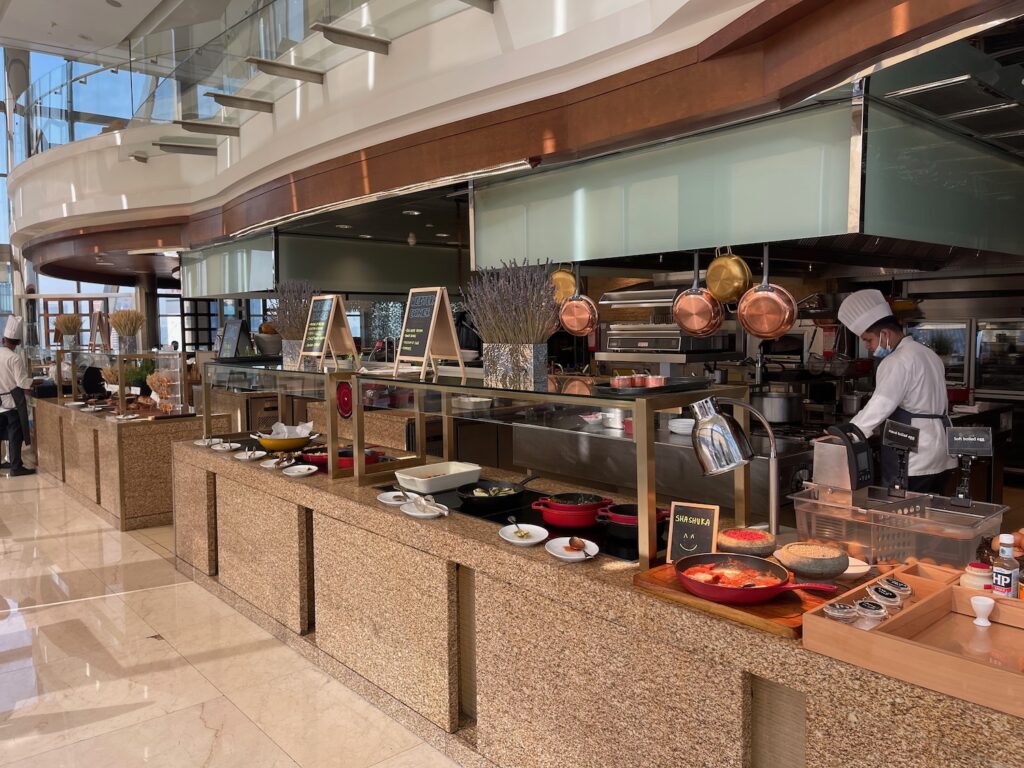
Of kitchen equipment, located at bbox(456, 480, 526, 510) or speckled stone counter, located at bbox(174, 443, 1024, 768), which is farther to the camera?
kitchen equipment, located at bbox(456, 480, 526, 510)

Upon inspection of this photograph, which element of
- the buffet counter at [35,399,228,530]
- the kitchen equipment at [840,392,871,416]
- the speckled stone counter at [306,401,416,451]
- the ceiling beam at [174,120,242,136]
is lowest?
the buffet counter at [35,399,228,530]

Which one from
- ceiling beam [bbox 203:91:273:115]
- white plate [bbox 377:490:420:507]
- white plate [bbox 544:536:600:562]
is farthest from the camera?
ceiling beam [bbox 203:91:273:115]

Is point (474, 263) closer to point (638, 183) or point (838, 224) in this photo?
point (638, 183)

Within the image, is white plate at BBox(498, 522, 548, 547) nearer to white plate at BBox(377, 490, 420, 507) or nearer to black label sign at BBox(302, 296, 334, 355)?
white plate at BBox(377, 490, 420, 507)

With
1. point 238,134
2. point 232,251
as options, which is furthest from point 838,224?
point 232,251

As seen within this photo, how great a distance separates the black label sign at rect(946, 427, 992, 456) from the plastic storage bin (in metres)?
0.18

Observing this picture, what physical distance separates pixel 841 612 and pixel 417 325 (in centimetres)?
229

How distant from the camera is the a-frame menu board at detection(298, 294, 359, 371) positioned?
4.11m

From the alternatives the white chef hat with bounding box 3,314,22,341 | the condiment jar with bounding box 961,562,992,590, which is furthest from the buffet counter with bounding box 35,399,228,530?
the condiment jar with bounding box 961,562,992,590

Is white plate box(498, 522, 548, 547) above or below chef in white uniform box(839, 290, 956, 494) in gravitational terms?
below

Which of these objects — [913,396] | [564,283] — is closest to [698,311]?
[564,283]

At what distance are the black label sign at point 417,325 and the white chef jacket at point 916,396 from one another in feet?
8.76

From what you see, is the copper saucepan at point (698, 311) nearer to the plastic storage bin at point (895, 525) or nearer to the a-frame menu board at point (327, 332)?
the plastic storage bin at point (895, 525)

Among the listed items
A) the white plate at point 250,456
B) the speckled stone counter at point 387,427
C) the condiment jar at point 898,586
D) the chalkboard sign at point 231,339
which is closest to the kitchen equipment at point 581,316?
the white plate at point 250,456
